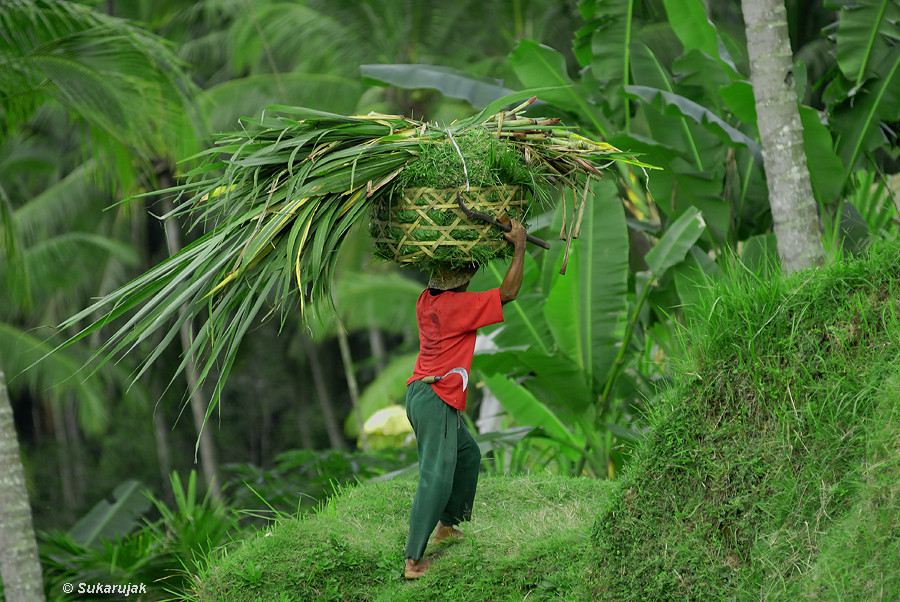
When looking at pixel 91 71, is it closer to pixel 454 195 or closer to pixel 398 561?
pixel 454 195

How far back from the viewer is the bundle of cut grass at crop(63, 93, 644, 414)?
330 cm

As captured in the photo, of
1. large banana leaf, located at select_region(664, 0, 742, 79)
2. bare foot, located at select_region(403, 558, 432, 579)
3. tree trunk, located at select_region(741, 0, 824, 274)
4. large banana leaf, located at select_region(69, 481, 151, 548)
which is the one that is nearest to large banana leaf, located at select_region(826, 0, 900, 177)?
large banana leaf, located at select_region(664, 0, 742, 79)

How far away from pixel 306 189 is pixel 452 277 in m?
0.75

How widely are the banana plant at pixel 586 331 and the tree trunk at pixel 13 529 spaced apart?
3194 millimetres

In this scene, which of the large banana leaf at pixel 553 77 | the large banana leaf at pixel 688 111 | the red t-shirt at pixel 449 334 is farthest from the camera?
the large banana leaf at pixel 553 77

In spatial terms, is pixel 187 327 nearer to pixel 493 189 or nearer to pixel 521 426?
pixel 493 189

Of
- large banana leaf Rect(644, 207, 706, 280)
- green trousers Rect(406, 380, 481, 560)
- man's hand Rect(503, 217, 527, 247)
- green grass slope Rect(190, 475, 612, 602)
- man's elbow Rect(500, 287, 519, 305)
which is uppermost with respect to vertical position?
man's hand Rect(503, 217, 527, 247)

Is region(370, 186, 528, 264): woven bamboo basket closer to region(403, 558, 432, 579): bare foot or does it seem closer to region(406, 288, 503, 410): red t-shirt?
region(406, 288, 503, 410): red t-shirt

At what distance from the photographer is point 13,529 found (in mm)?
5605

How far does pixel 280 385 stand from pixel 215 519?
50.7ft

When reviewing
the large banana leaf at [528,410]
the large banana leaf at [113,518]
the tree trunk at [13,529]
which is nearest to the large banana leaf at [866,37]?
the large banana leaf at [528,410]

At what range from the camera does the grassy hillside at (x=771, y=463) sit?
252 centimetres

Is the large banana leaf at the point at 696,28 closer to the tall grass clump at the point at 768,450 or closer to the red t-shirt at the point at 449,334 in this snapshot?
the red t-shirt at the point at 449,334

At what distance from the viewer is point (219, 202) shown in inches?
137
